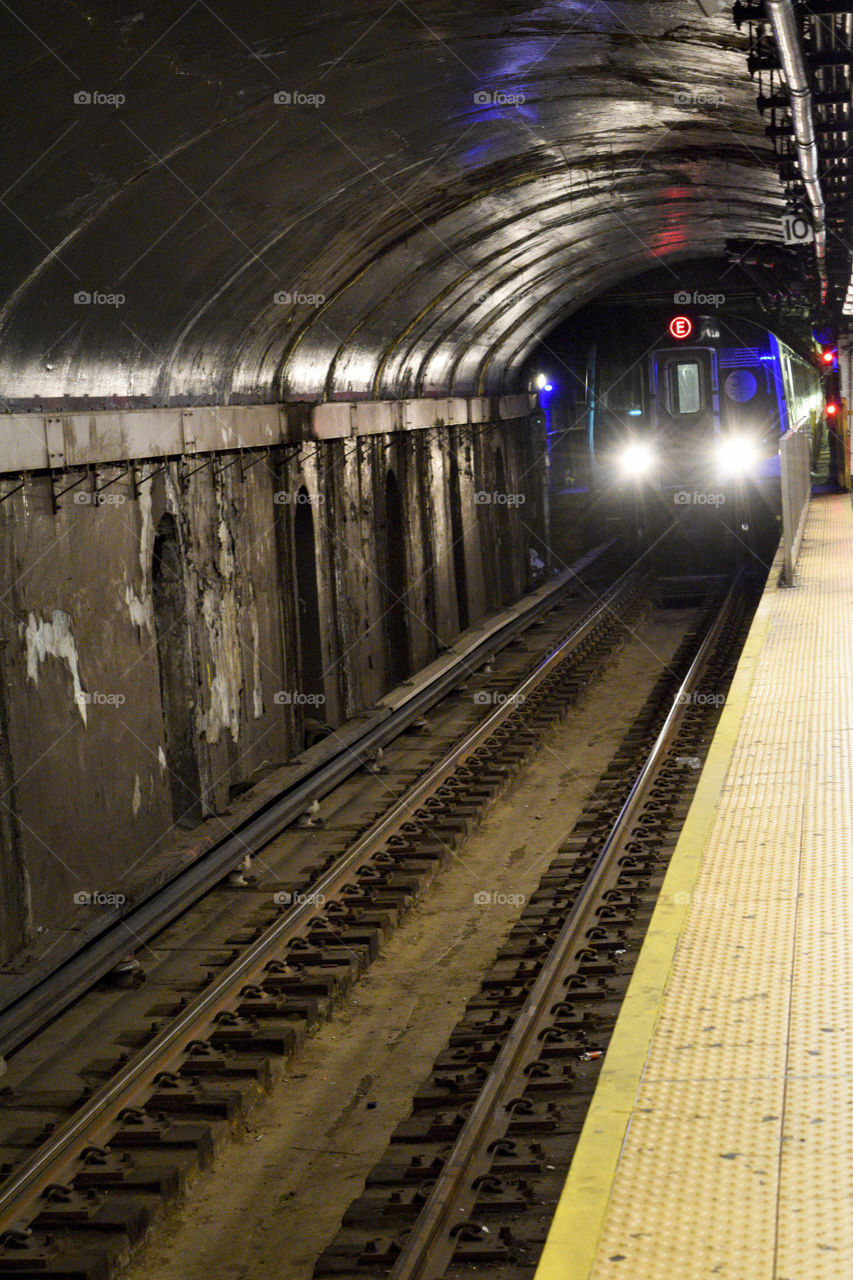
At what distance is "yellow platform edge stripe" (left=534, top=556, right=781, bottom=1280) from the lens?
2.97 m

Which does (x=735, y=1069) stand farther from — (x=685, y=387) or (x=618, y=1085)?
(x=685, y=387)

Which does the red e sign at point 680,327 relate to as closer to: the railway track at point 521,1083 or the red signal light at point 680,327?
the red signal light at point 680,327

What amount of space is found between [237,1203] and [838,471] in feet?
85.3

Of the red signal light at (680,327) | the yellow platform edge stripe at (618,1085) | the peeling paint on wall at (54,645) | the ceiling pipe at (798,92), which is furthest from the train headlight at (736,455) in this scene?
the yellow platform edge stripe at (618,1085)

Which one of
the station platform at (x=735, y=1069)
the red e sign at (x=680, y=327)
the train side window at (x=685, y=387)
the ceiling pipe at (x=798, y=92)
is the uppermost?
the red e sign at (x=680, y=327)

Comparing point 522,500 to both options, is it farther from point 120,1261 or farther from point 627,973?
point 120,1261

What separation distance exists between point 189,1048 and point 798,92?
555 cm

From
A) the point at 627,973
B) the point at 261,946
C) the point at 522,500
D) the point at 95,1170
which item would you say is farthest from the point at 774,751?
the point at 522,500

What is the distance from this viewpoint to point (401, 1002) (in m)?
8.01

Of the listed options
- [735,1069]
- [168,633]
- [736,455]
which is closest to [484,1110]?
[735,1069]

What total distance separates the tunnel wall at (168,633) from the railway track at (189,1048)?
976 mm

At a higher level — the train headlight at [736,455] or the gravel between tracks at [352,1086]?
the train headlight at [736,455]

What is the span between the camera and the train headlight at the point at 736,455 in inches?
915

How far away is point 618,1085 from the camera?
12.1ft
